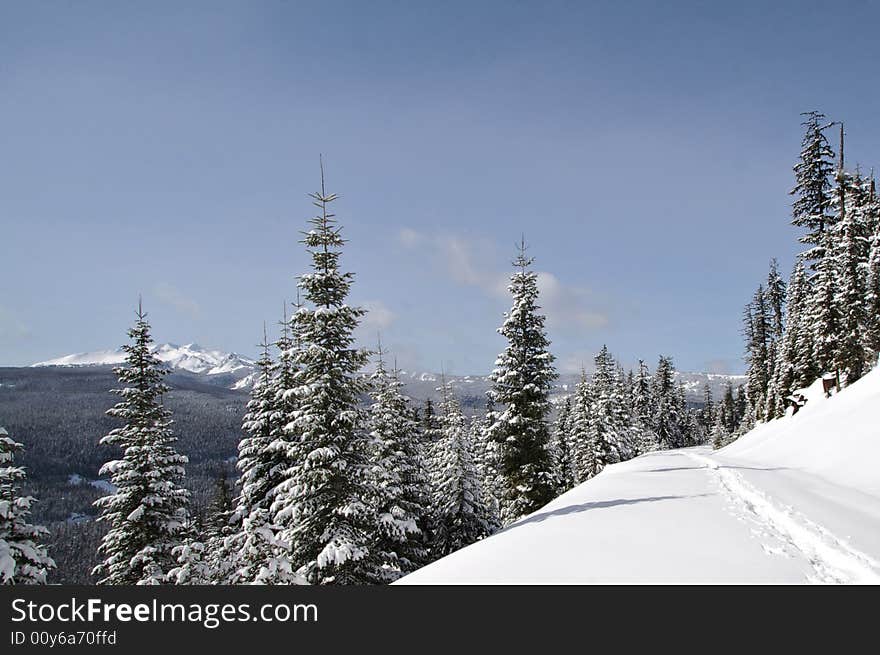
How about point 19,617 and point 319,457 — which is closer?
point 19,617

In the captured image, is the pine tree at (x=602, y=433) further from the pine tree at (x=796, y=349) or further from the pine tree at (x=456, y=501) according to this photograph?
the pine tree at (x=456, y=501)

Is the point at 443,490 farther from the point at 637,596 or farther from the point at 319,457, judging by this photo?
the point at 637,596

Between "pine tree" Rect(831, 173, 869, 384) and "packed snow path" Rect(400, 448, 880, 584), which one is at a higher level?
"pine tree" Rect(831, 173, 869, 384)

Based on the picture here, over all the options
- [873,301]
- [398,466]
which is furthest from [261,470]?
[873,301]

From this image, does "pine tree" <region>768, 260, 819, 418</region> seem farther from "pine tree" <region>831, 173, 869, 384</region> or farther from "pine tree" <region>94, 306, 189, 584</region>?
"pine tree" <region>94, 306, 189, 584</region>

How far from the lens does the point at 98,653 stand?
18.8 ft

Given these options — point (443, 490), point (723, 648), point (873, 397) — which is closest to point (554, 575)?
point (723, 648)

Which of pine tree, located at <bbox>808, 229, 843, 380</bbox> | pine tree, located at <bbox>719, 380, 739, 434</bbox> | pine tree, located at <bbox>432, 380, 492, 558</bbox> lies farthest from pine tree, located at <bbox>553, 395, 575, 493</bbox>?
pine tree, located at <bbox>719, 380, 739, 434</bbox>

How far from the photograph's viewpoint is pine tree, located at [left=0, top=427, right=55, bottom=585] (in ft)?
40.2

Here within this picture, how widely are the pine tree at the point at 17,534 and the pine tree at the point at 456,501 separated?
55.6ft

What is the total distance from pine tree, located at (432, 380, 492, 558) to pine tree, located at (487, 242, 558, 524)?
2730 mm

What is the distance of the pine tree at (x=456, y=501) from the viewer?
989 inches

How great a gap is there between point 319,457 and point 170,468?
758 centimetres

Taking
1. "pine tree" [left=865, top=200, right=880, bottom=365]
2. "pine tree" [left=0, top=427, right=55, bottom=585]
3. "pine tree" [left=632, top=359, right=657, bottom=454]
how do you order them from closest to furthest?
"pine tree" [left=0, top=427, right=55, bottom=585] → "pine tree" [left=865, top=200, right=880, bottom=365] → "pine tree" [left=632, top=359, right=657, bottom=454]
